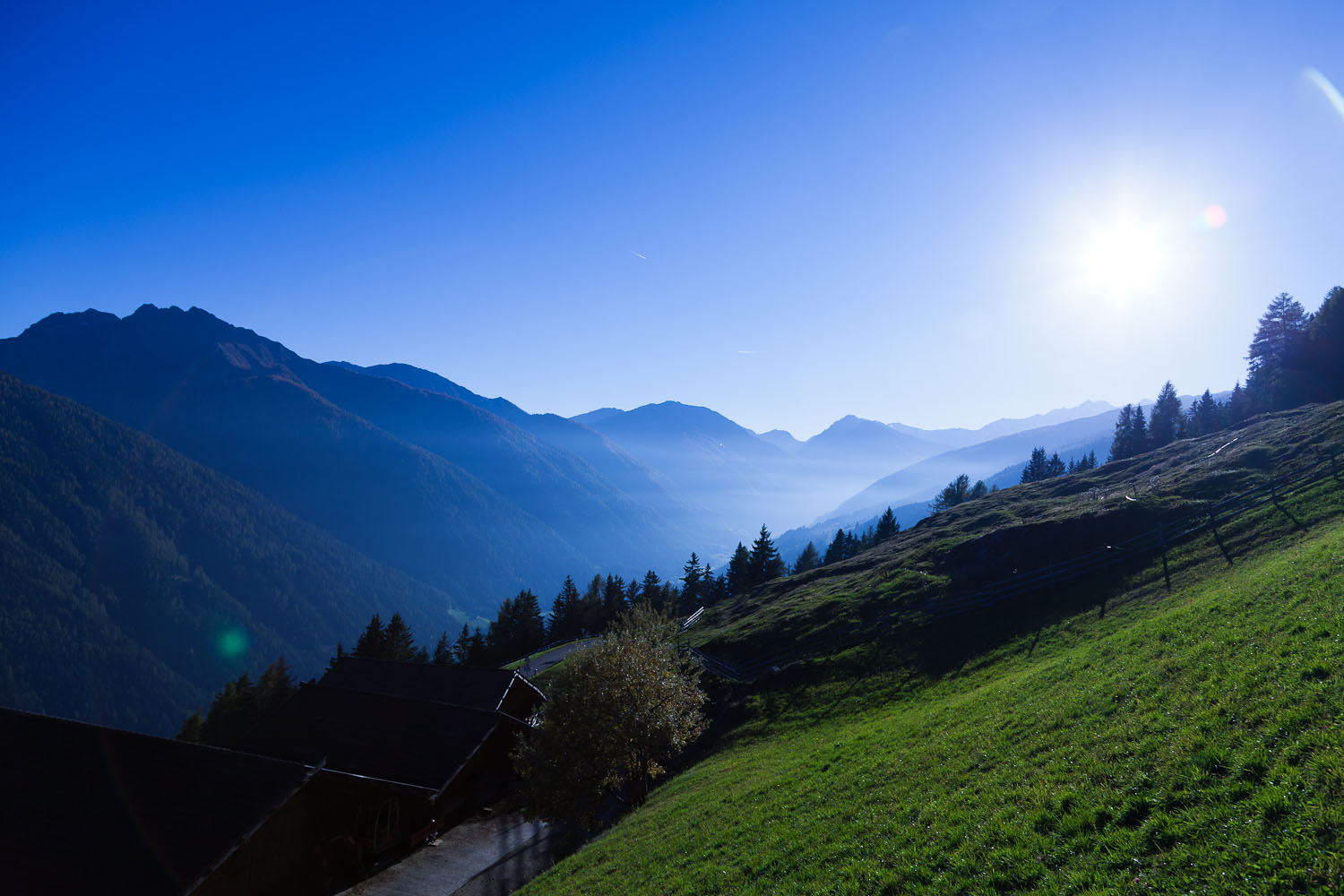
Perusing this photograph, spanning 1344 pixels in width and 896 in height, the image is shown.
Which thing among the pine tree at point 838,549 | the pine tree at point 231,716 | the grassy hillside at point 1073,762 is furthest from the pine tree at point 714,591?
the grassy hillside at point 1073,762

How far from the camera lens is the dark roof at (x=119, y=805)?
60.2 feet

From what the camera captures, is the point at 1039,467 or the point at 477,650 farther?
the point at 1039,467

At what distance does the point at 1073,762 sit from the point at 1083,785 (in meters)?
1.43

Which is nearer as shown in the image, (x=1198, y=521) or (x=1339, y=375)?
(x=1198, y=521)

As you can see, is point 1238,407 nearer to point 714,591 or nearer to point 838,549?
point 838,549

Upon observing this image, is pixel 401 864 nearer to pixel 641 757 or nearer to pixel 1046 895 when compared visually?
pixel 641 757

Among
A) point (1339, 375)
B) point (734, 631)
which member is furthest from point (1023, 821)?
point (1339, 375)

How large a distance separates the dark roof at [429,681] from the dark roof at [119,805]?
19757 millimetres

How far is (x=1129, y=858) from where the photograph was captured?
933 centimetres

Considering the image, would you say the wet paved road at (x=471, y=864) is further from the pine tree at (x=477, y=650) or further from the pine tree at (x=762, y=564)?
the pine tree at (x=762, y=564)

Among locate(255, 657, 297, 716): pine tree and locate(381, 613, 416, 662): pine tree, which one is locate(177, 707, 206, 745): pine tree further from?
locate(381, 613, 416, 662): pine tree

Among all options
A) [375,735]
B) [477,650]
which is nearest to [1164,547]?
[375,735]

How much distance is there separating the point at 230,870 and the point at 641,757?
57.9 ft

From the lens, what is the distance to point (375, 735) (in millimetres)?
34781
